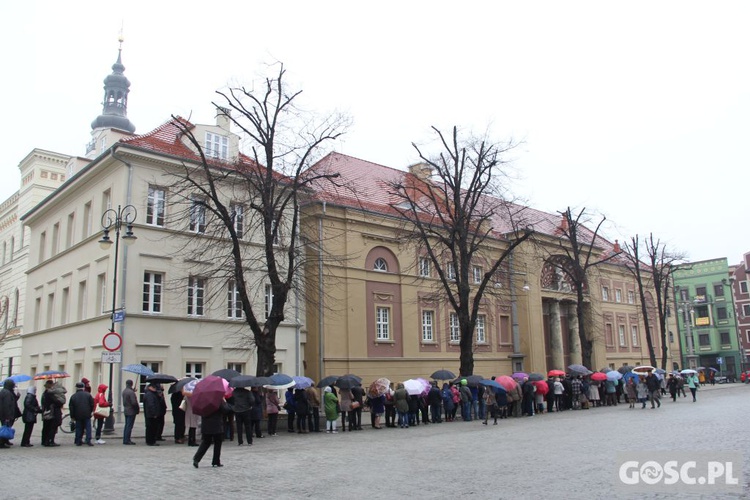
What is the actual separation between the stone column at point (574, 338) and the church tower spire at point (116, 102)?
44957mm

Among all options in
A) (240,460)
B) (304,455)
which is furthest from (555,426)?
(240,460)

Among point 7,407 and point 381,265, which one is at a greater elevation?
point 381,265

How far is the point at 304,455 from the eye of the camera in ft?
47.9

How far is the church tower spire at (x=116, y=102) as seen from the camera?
2520 inches

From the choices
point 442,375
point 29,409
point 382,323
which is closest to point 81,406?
point 29,409

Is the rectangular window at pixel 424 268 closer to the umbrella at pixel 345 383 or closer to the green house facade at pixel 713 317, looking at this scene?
the umbrella at pixel 345 383

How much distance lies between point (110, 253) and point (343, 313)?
12.5 meters

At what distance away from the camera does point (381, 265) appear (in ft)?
127

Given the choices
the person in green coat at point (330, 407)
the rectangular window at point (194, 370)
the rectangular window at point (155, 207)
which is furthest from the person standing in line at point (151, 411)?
the rectangular window at point (155, 207)

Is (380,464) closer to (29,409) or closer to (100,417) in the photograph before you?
(100,417)

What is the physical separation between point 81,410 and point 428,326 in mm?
25679

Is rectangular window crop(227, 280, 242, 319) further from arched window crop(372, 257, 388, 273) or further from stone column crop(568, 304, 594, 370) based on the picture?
stone column crop(568, 304, 594, 370)

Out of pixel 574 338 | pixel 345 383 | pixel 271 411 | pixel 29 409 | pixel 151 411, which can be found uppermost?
pixel 574 338

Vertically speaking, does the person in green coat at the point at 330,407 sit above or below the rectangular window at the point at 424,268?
below
